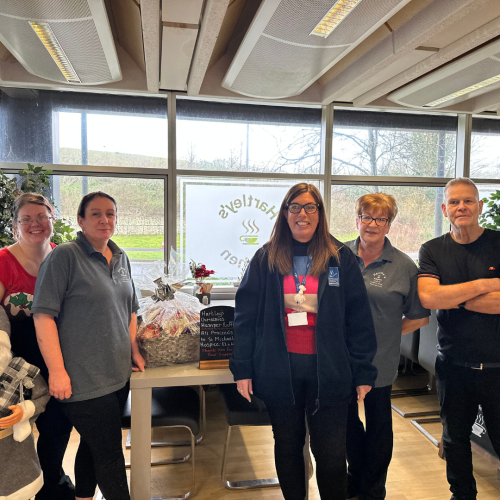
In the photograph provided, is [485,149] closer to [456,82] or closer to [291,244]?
[456,82]

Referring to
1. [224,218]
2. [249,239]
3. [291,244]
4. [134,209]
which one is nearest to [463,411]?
[291,244]

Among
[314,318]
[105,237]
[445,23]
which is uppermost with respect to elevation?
[445,23]

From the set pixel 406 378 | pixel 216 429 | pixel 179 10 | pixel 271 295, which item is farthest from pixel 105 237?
pixel 406 378

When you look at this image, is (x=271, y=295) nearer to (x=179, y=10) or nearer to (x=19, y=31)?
(x=179, y=10)

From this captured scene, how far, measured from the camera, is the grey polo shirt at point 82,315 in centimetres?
149

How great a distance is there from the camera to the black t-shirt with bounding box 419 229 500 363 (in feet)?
5.71

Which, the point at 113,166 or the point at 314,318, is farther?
the point at 113,166

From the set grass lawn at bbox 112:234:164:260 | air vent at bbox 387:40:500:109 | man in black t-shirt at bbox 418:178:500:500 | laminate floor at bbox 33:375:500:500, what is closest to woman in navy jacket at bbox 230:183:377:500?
man in black t-shirt at bbox 418:178:500:500

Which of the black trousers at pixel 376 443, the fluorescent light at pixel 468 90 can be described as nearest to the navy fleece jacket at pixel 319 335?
the black trousers at pixel 376 443

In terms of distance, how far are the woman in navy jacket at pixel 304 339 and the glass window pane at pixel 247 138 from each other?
7.60 ft

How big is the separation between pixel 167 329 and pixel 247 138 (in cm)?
256

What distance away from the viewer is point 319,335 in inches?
61.0

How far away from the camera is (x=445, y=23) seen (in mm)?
2189

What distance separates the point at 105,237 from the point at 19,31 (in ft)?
5.43
